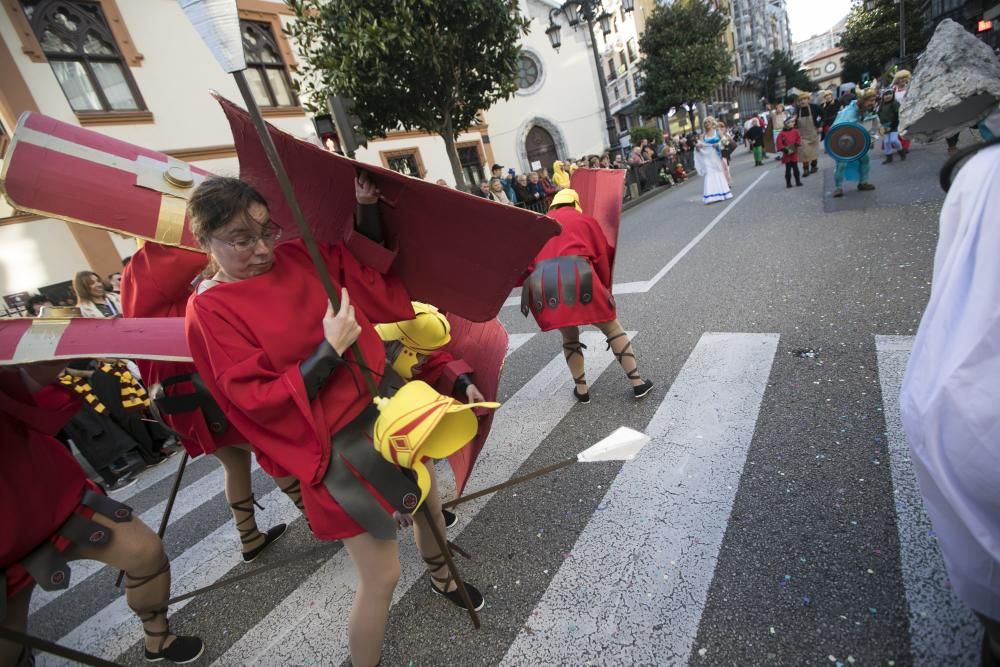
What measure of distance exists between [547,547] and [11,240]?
1171cm

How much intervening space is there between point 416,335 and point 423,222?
58 cm

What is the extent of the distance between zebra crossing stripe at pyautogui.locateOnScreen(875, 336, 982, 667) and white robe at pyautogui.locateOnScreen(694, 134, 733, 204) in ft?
32.2

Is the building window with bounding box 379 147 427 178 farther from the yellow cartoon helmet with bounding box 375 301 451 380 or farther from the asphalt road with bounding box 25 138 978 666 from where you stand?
the yellow cartoon helmet with bounding box 375 301 451 380

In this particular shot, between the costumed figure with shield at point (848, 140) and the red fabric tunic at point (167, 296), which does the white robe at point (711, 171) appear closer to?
the costumed figure with shield at point (848, 140)

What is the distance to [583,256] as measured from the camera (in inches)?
129

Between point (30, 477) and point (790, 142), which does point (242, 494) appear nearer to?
point (30, 477)

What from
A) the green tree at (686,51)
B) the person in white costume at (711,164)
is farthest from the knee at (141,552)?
the green tree at (686,51)

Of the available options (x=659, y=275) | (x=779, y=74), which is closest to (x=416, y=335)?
(x=659, y=275)

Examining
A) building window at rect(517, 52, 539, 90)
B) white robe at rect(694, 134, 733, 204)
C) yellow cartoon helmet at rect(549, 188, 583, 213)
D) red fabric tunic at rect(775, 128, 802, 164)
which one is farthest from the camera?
building window at rect(517, 52, 539, 90)

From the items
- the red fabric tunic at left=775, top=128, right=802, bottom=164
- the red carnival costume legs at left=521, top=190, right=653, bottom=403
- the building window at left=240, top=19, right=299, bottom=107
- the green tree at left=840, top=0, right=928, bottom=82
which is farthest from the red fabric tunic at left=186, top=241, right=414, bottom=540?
the green tree at left=840, top=0, right=928, bottom=82

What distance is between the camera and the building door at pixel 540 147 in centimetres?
2392

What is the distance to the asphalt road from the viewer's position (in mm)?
1744

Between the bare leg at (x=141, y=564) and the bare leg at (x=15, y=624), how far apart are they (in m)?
0.24

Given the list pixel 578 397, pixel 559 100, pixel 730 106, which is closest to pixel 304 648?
pixel 578 397
